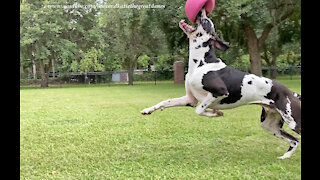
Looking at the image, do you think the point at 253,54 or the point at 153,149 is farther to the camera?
the point at 253,54

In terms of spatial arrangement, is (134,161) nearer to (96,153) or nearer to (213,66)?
(96,153)

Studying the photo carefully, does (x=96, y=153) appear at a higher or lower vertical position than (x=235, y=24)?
lower

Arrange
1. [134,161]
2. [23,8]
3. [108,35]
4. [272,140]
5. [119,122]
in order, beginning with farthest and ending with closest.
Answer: [108,35], [23,8], [119,122], [272,140], [134,161]

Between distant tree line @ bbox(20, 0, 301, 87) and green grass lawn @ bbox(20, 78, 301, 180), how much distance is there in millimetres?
4474

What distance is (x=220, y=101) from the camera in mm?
3043

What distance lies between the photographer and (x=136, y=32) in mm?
20812

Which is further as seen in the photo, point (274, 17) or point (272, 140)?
point (274, 17)

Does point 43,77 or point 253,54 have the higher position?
point 253,54

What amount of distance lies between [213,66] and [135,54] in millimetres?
19486

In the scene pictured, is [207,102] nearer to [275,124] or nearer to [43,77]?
[275,124]

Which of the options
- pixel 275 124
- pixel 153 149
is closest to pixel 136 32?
pixel 153 149

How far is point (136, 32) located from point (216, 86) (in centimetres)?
1844
